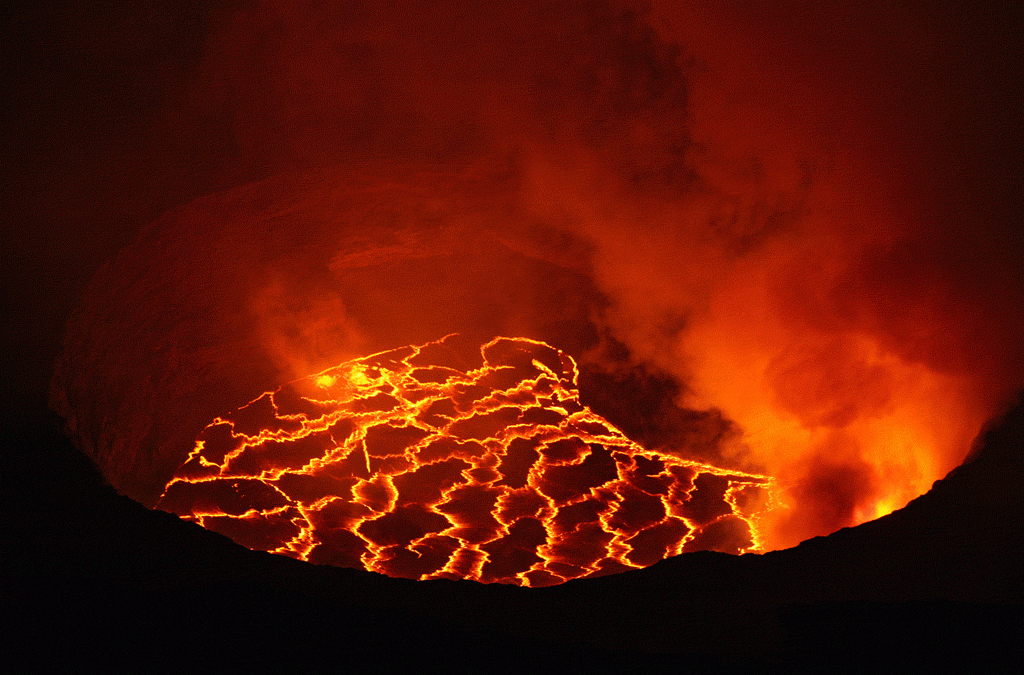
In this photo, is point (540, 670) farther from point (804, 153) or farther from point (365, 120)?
point (804, 153)

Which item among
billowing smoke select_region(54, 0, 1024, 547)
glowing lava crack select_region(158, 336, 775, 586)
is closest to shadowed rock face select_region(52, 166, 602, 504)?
billowing smoke select_region(54, 0, 1024, 547)

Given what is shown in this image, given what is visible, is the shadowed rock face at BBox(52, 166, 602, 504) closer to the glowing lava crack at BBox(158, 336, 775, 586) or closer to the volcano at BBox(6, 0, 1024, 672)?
the volcano at BBox(6, 0, 1024, 672)

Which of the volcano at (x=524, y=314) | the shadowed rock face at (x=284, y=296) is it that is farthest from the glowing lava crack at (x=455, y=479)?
the shadowed rock face at (x=284, y=296)

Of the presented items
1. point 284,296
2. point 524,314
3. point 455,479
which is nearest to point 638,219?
point 524,314

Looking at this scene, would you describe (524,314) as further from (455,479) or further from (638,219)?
(455,479)

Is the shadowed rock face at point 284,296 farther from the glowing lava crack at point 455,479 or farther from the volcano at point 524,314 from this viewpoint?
the glowing lava crack at point 455,479

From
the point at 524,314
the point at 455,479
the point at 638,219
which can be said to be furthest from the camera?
the point at 524,314
